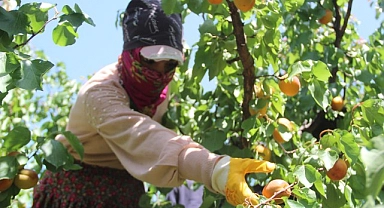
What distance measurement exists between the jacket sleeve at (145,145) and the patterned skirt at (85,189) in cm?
27

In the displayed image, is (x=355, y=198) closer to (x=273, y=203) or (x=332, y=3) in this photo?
(x=273, y=203)

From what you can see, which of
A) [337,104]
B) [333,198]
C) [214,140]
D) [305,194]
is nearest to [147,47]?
[214,140]

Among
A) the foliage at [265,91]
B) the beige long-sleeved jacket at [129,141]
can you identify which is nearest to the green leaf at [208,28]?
the foliage at [265,91]

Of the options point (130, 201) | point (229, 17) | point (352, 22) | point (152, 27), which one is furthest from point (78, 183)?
point (352, 22)

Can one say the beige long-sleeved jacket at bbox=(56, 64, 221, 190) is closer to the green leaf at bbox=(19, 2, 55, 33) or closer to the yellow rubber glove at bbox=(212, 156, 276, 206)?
the yellow rubber glove at bbox=(212, 156, 276, 206)

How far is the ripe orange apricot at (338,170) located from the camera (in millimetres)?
1402

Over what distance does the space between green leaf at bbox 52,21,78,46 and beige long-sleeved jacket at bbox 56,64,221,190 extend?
1.23 feet

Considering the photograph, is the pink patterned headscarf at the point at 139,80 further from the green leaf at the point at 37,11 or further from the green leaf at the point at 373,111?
the green leaf at the point at 373,111

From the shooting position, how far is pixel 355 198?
1.45m

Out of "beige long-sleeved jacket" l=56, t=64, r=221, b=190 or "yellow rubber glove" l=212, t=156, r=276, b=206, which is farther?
"beige long-sleeved jacket" l=56, t=64, r=221, b=190

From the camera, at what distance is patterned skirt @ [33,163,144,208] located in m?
2.10

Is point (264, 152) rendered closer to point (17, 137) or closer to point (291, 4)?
point (291, 4)

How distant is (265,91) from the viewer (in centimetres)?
181

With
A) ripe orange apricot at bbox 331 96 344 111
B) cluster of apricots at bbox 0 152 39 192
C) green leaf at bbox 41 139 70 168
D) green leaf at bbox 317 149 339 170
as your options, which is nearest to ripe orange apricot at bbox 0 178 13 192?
cluster of apricots at bbox 0 152 39 192
